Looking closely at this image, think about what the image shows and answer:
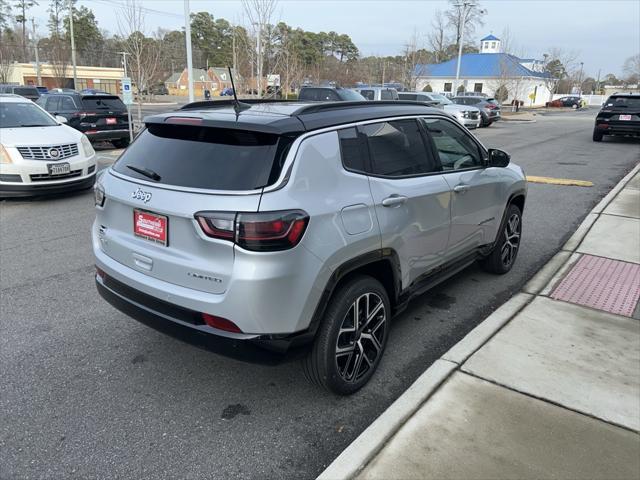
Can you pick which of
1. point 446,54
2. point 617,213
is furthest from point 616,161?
point 446,54

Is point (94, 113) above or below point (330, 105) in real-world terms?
below

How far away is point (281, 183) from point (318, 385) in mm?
1293

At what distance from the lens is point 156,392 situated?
3277 mm

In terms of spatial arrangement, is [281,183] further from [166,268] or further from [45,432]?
[45,432]

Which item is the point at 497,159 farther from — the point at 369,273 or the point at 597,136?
the point at 597,136

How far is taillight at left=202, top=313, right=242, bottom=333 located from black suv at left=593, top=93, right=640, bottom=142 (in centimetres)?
1958

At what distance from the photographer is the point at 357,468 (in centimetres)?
254

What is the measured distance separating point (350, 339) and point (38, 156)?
7.12 metres

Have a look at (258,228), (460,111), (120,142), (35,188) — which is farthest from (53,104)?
(460,111)

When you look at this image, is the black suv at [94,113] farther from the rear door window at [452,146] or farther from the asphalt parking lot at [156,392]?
the rear door window at [452,146]

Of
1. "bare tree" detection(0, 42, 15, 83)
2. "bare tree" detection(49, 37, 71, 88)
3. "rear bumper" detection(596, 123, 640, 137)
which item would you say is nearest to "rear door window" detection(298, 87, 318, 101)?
"rear bumper" detection(596, 123, 640, 137)

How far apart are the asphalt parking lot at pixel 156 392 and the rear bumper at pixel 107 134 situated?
983cm

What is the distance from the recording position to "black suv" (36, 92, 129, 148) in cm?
1421

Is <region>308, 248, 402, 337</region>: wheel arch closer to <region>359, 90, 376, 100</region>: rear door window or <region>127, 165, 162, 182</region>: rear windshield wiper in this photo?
<region>127, 165, 162, 182</region>: rear windshield wiper
